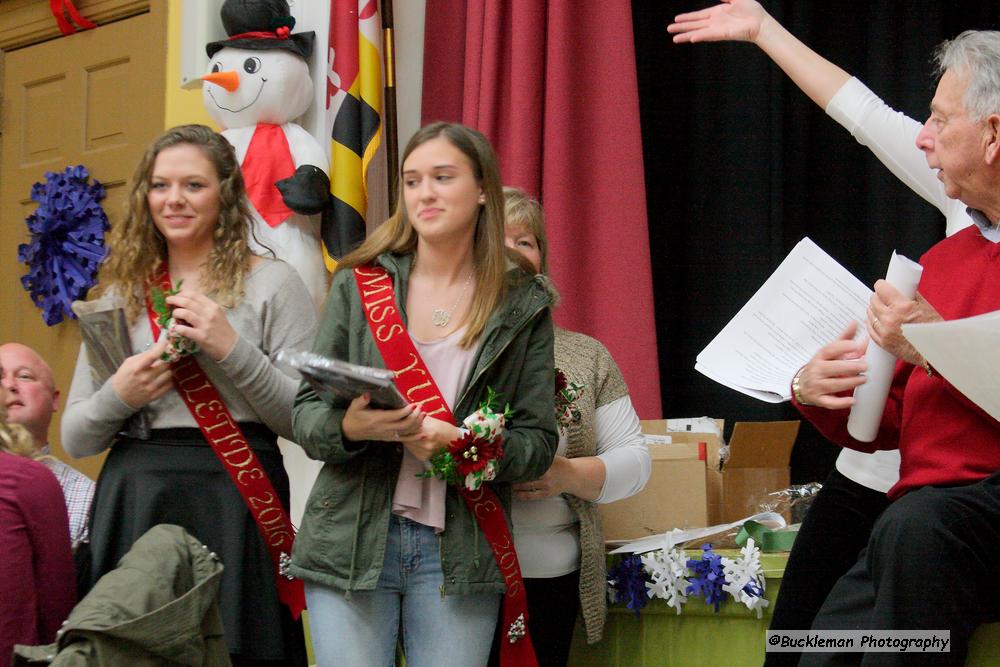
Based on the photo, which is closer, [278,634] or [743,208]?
[278,634]

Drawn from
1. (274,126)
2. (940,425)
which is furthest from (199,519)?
(274,126)

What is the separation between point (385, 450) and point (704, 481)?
3.29 ft

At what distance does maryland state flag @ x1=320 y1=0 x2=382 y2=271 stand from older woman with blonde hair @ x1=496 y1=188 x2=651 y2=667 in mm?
1162

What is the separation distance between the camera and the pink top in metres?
1.86

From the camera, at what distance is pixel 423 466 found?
1892 millimetres

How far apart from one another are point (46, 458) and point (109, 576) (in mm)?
723

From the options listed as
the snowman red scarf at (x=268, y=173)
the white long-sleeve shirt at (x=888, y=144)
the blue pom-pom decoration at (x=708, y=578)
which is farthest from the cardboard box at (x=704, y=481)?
the snowman red scarf at (x=268, y=173)

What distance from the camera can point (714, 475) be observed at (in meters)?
2.78

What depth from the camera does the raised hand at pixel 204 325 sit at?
78.8 inches

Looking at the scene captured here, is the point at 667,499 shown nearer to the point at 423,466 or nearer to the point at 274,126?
the point at 423,466

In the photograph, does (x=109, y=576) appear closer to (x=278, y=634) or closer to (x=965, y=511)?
(x=278, y=634)

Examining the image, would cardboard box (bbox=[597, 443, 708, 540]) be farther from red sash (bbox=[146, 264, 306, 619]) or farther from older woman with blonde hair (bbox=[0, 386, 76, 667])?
older woman with blonde hair (bbox=[0, 386, 76, 667])

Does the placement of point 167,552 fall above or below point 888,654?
above

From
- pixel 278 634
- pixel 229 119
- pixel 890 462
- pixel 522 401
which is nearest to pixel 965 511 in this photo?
pixel 890 462
